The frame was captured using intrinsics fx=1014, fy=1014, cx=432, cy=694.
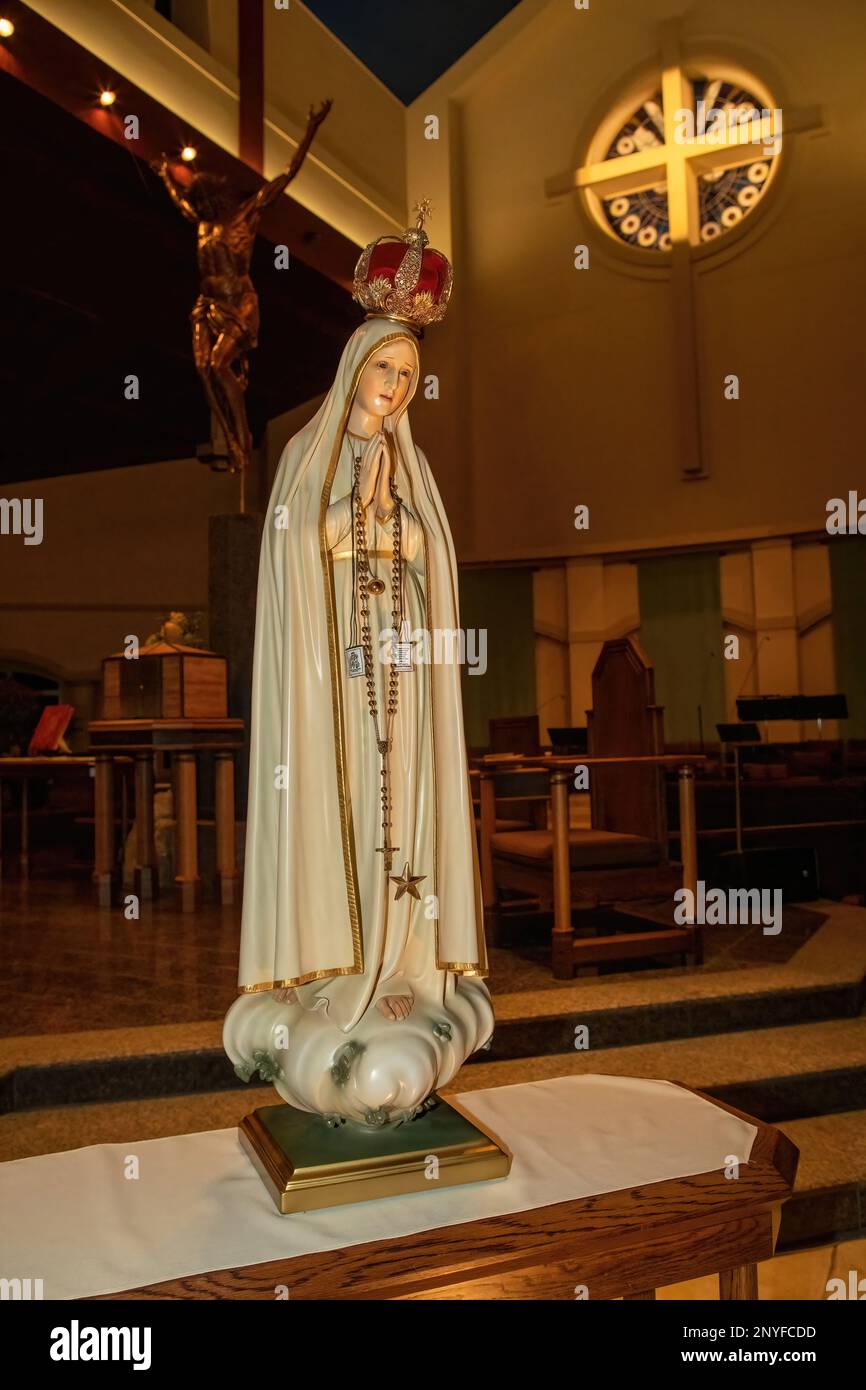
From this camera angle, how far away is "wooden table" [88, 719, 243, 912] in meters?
5.03

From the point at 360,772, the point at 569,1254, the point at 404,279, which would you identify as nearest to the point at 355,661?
the point at 360,772

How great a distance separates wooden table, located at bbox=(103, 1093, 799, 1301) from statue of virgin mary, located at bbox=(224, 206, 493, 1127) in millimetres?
260

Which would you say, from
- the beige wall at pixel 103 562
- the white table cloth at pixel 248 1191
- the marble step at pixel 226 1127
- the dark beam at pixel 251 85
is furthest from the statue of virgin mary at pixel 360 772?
the beige wall at pixel 103 562

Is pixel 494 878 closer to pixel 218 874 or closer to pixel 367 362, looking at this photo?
pixel 218 874

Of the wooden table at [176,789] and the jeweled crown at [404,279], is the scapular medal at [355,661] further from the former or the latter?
the wooden table at [176,789]

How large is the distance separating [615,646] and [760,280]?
7.17 m

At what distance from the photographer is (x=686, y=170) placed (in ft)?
33.7

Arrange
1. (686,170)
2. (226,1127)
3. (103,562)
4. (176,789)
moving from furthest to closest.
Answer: (103,562) → (686,170) → (176,789) → (226,1127)

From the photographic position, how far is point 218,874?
540cm

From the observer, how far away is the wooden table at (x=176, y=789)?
16.5 ft

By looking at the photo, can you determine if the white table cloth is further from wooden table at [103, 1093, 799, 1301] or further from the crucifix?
the crucifix

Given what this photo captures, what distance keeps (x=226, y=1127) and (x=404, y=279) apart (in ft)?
6.68

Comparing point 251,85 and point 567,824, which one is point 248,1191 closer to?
point 567,824

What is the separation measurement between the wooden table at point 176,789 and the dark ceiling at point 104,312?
13.3 ft
